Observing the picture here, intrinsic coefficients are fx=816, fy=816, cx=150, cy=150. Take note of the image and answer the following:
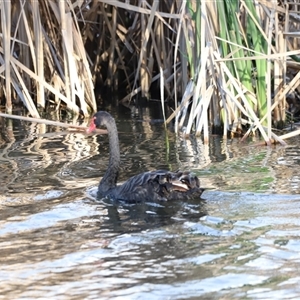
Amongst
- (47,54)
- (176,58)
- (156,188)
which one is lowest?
(156,188)

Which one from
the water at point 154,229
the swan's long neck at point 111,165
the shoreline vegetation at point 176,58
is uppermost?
the shoreline vegetation at point 176,58

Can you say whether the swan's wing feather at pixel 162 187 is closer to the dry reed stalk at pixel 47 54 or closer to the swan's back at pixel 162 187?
the swan's back at pixel 162 187

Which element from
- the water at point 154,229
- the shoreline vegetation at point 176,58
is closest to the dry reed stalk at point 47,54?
the shoreline vegetation at point 176,58

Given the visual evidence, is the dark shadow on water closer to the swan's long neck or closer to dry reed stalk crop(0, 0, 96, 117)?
the swan's long neck

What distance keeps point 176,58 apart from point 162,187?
3.31 m

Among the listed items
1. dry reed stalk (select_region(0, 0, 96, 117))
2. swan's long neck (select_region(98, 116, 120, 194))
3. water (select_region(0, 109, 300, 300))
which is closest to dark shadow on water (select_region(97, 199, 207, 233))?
water (select_region(0, 109, 300, 300))

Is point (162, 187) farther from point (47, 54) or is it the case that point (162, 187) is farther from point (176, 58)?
point (47, 54)

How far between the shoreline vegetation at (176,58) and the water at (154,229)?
0.49m

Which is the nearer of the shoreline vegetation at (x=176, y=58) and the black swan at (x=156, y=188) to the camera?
the black swan at (x=156, y=188)

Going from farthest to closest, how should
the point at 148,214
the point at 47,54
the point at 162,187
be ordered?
the point at 47,54 < the point at 162,187 < the point at 148,214

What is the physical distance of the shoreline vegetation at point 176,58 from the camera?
8.02 metres

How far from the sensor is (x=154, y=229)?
538 cm

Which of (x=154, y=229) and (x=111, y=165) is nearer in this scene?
(x=154, y=229)

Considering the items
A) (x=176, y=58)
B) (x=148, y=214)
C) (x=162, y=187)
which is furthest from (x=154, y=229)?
(x=176, y=58)
